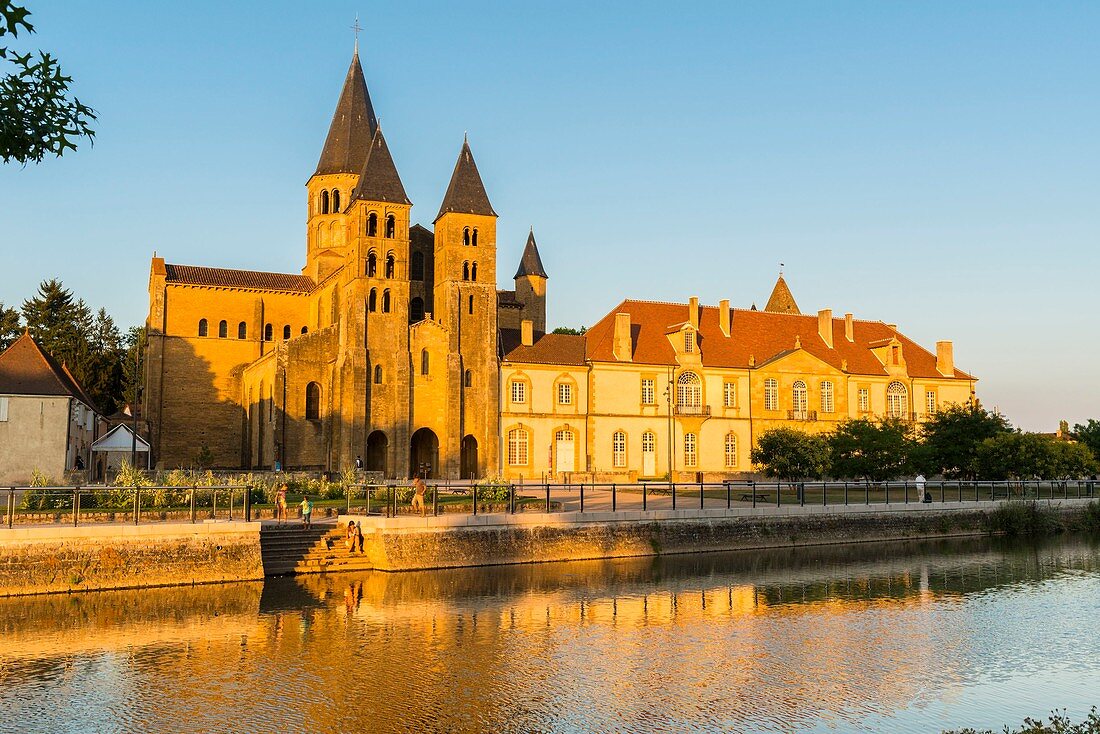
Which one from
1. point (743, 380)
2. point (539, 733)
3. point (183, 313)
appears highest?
point (183, 313)

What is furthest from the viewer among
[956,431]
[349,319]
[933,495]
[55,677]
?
[349,319]

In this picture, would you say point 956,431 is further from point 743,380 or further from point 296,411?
point 296,411

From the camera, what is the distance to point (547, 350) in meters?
59.7

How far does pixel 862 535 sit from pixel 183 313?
46027mm

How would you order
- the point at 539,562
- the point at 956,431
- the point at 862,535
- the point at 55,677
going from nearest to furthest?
the point at 55,677
the point at 539,562
the point at 862,535
the point at 956,431

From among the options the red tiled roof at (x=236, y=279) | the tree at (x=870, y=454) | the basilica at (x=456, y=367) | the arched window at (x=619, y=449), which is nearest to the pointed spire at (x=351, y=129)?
the basilica at (x=456, y=367)

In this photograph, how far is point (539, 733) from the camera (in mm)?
13344

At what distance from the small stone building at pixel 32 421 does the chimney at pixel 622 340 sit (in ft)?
99.5

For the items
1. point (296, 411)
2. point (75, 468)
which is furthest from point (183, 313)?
point (75, 468)

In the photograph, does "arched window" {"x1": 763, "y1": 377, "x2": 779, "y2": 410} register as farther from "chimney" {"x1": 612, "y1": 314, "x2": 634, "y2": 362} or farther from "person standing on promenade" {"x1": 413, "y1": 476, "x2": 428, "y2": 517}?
"person standing on promenade" {"x1": 413, "y1": 476, "x2": 428, "y2": 517}

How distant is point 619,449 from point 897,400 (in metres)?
20.9

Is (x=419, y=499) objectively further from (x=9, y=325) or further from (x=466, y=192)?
(x=9, y=325)

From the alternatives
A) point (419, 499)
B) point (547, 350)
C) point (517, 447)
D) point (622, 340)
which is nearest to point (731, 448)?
point (622, 340)

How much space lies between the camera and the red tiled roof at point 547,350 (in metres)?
58.7
